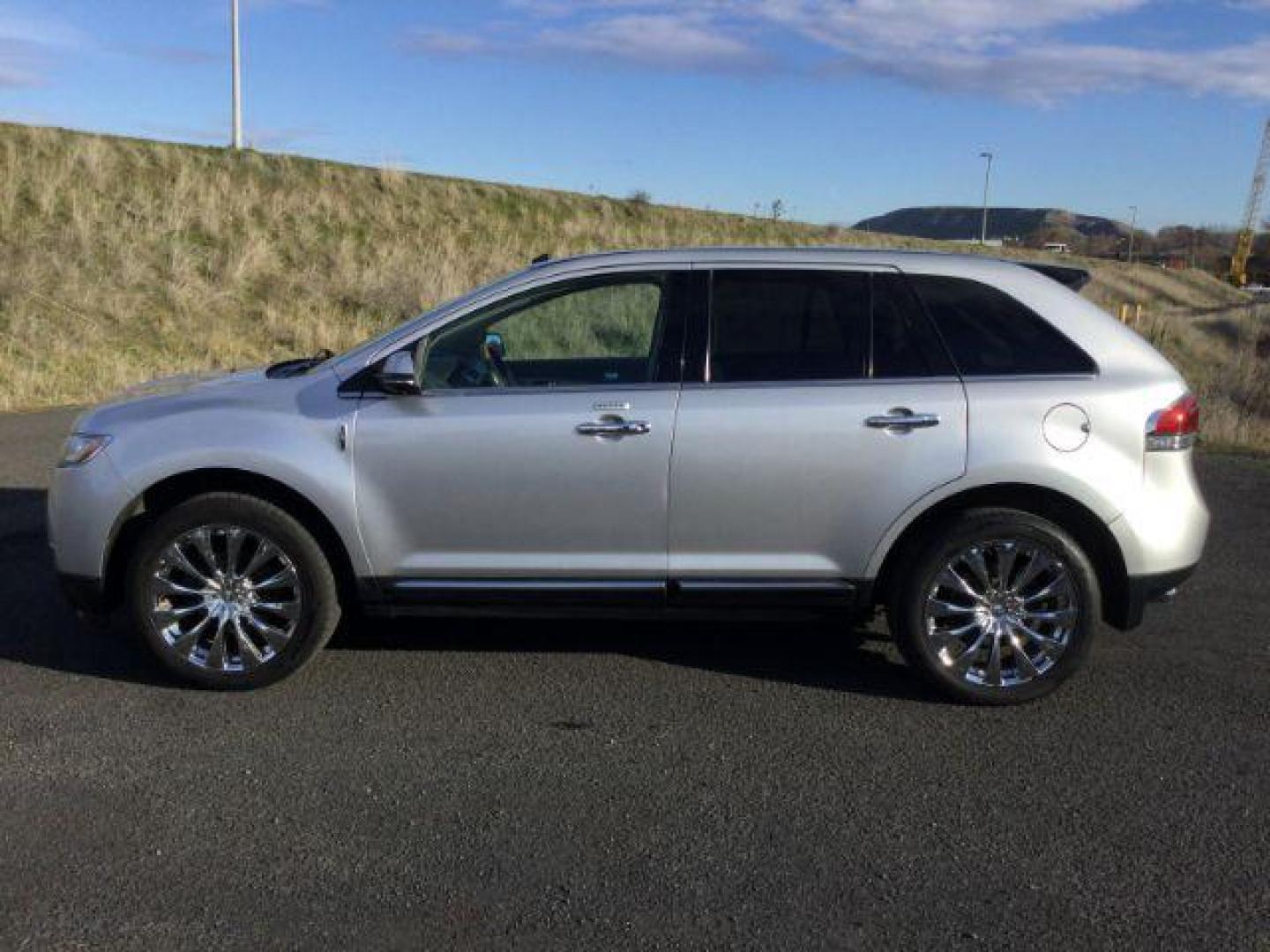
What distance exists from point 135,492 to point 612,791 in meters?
2.37

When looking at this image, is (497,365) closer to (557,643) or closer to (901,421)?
(557,643)

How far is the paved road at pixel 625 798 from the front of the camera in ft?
11.7

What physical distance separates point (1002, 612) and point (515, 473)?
2.06 metres

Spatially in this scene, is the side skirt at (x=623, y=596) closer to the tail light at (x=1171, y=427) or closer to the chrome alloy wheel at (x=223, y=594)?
the chrome alloy wheel at (x=223, y=594)

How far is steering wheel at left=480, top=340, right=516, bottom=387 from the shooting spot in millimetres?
5418

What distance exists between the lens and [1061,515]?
17.1ft

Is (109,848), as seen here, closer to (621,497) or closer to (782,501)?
(621,497)

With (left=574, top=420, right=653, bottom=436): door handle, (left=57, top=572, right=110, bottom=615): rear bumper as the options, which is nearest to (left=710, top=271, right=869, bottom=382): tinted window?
(left=574, top=420, right=653, bottom=436): door handle

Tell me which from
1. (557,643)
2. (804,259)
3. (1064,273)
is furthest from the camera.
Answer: (557,643)

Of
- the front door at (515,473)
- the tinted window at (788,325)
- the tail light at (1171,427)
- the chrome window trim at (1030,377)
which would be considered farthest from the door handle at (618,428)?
the tail light at (1171,427)

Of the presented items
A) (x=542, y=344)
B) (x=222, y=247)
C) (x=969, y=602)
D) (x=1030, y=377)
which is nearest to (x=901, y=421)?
(x=1030, y=377)

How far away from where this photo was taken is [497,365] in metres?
5.47

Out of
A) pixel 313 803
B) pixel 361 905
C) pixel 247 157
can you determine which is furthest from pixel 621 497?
pixel 247 157

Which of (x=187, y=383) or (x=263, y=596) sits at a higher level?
(x=187, y=383)
